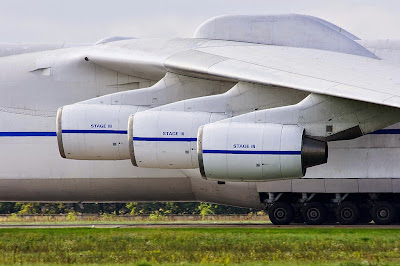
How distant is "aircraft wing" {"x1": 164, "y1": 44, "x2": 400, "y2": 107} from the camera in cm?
1470

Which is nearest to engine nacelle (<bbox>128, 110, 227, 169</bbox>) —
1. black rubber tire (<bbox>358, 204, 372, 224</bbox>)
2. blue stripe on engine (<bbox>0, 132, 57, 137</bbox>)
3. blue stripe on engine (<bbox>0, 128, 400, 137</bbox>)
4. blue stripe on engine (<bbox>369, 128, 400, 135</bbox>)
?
blue stripe on engine (<bbox>0, 128, 400, 137</bbox>)

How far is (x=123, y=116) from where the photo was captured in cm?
1759

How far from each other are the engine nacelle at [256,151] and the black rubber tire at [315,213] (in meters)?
2.61

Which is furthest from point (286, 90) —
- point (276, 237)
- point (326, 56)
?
point (276, 237)

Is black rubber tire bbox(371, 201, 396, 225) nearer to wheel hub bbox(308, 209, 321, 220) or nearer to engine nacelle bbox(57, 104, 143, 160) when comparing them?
wheel hub bbox(308, 209, 321, 220)

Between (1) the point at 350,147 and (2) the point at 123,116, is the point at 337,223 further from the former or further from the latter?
(2) the point at 123,116

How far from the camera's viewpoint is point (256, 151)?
628 inches

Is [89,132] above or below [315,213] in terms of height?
above

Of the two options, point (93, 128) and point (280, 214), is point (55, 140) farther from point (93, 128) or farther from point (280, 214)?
point (280, 214)

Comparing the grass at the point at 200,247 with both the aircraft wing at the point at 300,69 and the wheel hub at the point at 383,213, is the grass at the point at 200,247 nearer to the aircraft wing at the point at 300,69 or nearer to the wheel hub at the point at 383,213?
the aircraft wing at the point at 300,69

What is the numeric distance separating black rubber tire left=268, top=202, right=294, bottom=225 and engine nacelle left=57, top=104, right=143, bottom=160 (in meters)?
3.45

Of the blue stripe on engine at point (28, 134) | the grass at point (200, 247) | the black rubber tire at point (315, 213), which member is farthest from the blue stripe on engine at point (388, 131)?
the blue stripe on engine at point (28, 134)

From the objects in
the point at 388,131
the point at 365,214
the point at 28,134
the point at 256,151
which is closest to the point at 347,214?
the point at 365,214

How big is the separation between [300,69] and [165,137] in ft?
9.22
